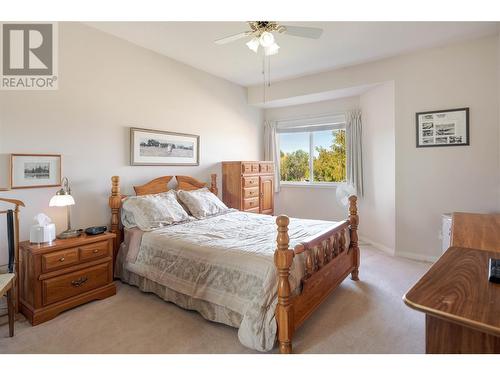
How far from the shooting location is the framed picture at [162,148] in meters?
3.53

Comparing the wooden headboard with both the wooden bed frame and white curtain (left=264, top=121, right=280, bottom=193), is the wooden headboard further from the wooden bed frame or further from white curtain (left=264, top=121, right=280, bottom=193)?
white curtain (left=264, top=121, right=280, bottom=193)

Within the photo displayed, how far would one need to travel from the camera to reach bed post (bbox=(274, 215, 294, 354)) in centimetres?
191

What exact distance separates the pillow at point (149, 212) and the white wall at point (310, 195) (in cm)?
277

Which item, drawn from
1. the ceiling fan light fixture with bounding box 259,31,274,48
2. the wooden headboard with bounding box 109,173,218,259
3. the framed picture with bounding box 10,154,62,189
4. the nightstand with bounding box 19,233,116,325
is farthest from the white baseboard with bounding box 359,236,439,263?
the framed picture with bounding box 10,154,62,189

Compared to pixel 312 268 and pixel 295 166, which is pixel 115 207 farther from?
pixel 295 166

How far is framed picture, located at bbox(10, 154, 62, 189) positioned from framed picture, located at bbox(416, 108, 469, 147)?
441 cm

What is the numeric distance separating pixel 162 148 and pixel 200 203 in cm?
94

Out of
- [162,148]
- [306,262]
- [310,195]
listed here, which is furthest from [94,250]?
[310,195]

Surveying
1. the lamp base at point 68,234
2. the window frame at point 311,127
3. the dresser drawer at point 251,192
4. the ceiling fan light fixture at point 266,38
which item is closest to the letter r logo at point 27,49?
the lamp base at point 68,234

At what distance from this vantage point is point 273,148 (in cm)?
572

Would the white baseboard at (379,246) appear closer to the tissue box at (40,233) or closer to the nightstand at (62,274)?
the nightstand at (62,274)

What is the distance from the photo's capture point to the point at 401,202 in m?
4.00
